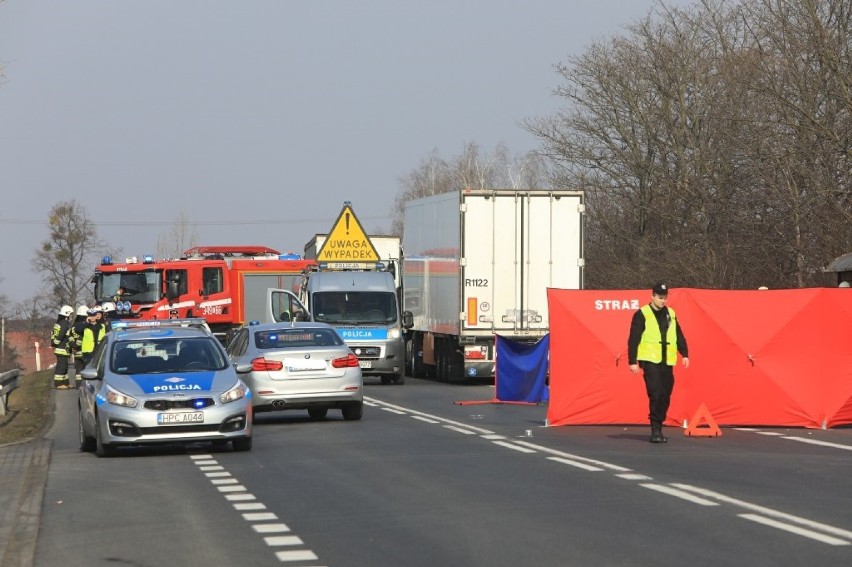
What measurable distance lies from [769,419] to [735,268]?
94.3 ft

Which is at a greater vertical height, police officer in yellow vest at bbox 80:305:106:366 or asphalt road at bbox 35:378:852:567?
police officer in yellow vest at bbox 80:305:106:366

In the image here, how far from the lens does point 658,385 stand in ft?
63.6

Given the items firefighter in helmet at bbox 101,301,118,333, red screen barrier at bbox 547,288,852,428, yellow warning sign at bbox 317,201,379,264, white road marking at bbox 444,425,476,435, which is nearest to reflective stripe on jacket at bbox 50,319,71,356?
firefighter in helmet at bbox 101,301,118,333

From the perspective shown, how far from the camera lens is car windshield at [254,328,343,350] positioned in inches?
934

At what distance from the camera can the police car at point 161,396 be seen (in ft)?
59.1

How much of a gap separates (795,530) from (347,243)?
108 ft

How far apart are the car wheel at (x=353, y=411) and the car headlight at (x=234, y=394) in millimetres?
5077

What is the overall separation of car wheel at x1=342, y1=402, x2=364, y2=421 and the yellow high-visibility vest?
554cm

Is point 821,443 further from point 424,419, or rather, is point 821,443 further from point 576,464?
point 424,419

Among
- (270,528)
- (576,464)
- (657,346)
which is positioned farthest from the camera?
(657,346)

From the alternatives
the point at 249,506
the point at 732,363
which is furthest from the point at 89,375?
the point at 732,363

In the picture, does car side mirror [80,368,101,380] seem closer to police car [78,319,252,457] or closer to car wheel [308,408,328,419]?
police car [78,319,252,457]

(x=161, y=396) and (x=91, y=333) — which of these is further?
(x=91, y=333)

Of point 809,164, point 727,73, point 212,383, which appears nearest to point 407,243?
point 809,164
